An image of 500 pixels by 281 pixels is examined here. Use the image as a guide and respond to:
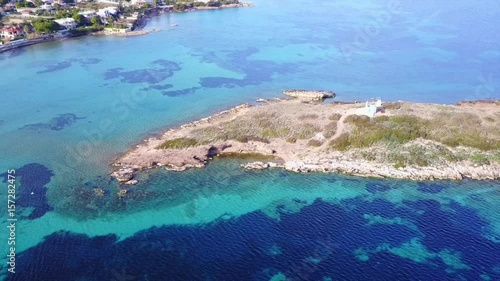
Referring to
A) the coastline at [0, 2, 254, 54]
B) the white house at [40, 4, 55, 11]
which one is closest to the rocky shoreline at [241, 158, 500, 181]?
the coastline at [0, 2, 254, 54]

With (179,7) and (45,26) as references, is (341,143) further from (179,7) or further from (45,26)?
(179,7)

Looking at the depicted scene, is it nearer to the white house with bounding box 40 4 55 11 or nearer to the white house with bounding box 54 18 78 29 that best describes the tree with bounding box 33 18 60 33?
the white house with bounding box 54 18 78 29

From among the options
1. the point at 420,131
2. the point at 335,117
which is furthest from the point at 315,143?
the point at 420,131

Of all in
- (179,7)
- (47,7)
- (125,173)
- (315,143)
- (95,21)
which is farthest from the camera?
(179,7)

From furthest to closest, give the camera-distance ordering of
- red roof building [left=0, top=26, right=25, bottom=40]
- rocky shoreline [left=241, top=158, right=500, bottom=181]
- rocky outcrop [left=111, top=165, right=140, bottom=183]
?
red roof building [left=0, top=26, right=25, bottom=40], rocky shoreline [left=241, top=158, right=500, bottom=181], rocky outcrop [left=111, top=165, right=140, bottom=183]


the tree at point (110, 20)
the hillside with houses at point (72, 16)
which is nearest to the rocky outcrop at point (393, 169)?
the hillside with houses at point (72, 16)

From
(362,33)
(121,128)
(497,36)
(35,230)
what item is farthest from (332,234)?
(497,36)
